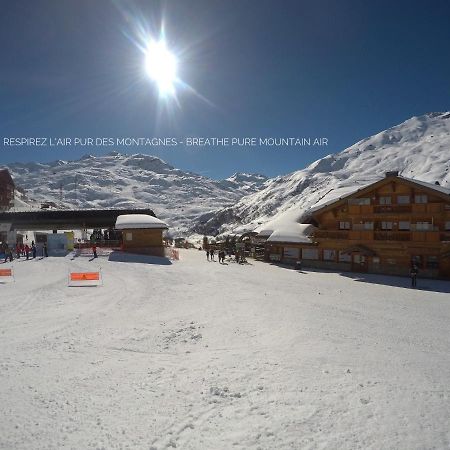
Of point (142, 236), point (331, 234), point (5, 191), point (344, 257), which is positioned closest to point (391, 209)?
point (331, 234)

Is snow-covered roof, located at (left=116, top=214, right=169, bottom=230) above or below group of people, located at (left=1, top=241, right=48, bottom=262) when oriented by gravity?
above

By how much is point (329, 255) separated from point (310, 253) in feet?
7.22

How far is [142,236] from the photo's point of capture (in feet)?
120

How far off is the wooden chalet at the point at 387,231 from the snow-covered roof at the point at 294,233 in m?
0.61

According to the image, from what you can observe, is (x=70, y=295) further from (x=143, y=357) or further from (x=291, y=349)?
(x=291, y=349)

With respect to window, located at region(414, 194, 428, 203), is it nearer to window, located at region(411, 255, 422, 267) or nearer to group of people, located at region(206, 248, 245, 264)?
window, located at region(411, 255, 422, 267)

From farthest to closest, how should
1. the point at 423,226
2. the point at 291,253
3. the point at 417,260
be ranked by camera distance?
the point at 291,253, the point at 417,260, the point at 423,226

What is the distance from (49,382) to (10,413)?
4.23 feet

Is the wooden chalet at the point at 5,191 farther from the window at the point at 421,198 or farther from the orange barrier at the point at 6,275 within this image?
the window at the point at 421,198

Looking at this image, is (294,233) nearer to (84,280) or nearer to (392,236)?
(392,236)

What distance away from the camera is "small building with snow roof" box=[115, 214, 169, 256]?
119 ft

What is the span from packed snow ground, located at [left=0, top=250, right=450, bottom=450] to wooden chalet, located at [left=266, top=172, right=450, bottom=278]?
52.2 feet

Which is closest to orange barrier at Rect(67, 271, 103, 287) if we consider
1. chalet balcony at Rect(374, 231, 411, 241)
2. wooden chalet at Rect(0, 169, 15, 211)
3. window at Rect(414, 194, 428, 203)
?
chalet balcony at Rect(374, 231, 411, 241)

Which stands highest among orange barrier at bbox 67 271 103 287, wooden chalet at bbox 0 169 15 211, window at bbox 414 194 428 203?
wooden chalet at bbox 0 169 15 211
